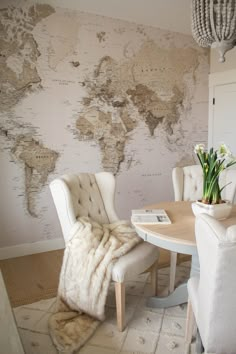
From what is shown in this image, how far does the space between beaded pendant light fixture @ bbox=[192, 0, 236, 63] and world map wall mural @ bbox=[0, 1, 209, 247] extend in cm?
160

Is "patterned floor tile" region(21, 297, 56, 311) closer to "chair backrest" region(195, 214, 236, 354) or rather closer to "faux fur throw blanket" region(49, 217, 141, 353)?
"faux fur throw blanket" region(49, 217, 141, 353)

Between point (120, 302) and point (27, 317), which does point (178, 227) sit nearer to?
point (120, 302)

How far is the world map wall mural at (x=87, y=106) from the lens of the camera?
8.81 feet

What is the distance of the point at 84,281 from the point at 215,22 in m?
1.71

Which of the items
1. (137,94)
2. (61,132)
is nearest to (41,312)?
(61,132)

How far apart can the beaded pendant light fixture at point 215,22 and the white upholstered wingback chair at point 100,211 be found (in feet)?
4.15

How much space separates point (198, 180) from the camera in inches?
103

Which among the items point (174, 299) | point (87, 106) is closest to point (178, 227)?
point (174, 299)

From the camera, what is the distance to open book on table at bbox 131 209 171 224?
5.94 ft

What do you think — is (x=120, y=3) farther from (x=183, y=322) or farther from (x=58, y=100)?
(x=183, y=322)

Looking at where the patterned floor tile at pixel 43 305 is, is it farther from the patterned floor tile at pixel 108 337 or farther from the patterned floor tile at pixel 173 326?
the patterned floor tile at pixel 173 326

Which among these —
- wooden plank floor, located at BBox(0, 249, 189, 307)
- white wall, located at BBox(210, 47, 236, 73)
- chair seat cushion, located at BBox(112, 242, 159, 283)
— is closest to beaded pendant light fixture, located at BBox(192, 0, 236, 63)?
chair seat cushion, located at BBox(112, 242, 159, 283)

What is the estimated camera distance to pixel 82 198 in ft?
7.27

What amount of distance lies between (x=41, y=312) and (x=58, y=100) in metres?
1.94
